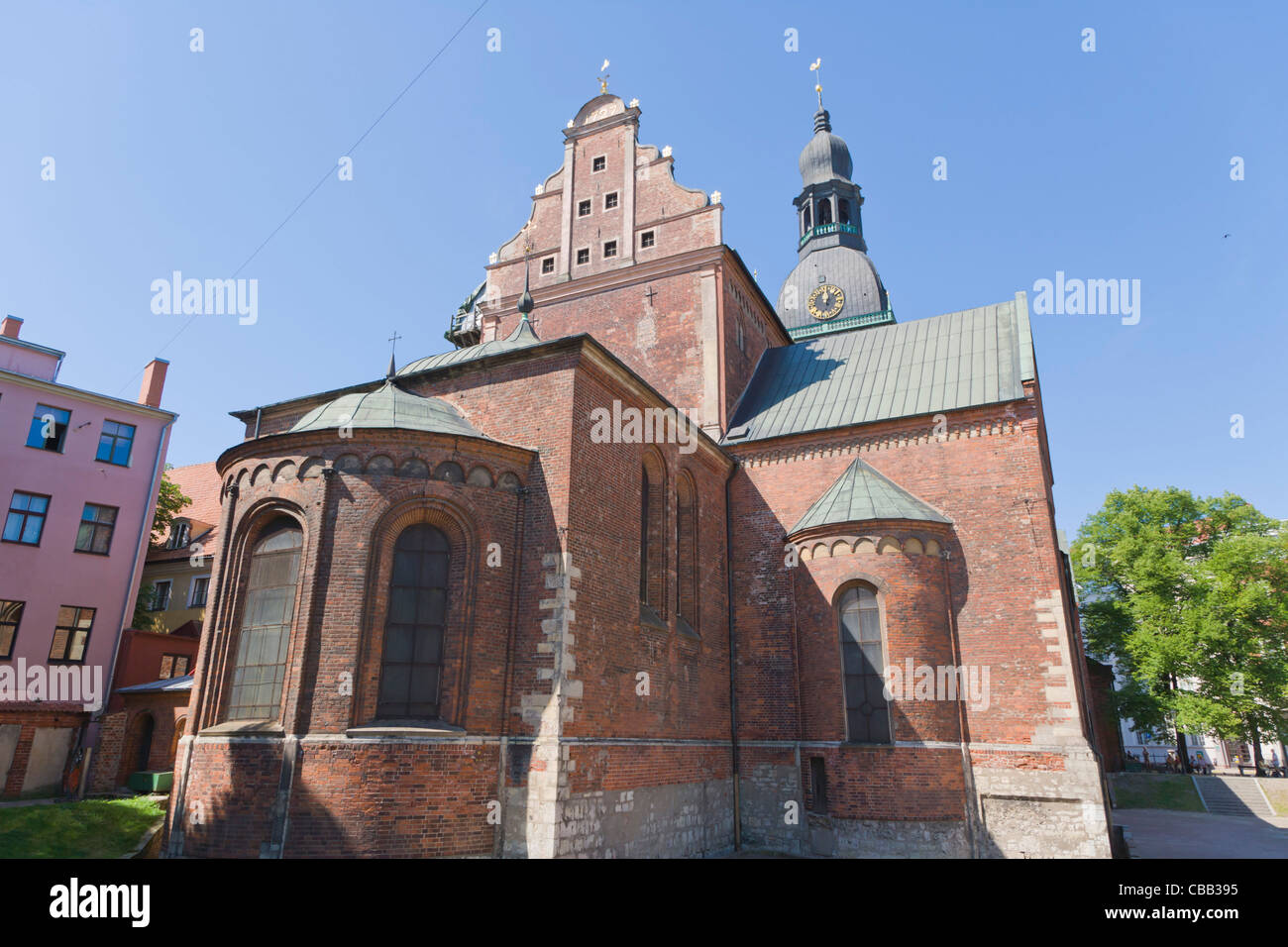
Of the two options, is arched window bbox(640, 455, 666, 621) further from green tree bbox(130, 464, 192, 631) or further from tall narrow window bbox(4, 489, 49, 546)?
green tree bbox(130, 464, 192, 631)

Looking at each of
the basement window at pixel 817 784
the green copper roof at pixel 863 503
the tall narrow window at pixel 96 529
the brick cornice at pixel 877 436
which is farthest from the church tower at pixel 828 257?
the tall narrow window at pixel 96 529

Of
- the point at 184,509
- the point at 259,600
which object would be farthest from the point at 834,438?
the point at 184,509

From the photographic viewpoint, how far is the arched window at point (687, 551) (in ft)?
58.1

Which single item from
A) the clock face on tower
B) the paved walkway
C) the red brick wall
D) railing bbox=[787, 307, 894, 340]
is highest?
the clock face on tower

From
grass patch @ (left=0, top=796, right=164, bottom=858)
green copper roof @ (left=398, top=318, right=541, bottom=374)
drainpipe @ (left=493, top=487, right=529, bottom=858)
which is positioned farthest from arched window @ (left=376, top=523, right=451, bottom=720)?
grass patch @ (left=0, top=796, right=164, bottom=858)

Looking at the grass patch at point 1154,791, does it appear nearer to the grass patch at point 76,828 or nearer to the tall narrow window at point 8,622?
the grass patch at point 76,828

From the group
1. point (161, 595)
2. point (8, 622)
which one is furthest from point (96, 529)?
point (161, 595)

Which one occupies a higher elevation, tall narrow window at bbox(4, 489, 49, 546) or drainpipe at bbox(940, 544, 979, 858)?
tall narrow window at bbox(4, 489, 49, 546)

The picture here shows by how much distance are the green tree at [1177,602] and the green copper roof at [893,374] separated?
690 inches

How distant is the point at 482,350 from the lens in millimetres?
17031

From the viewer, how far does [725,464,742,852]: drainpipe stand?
693 inches

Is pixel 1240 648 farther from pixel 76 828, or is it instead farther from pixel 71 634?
pixel 71 634

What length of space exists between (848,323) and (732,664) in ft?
77.9

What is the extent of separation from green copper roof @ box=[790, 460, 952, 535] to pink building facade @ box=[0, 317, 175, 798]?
20673mm
